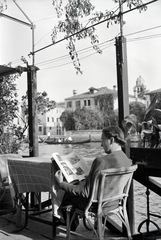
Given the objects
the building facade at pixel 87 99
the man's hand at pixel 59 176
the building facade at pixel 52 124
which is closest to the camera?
the man's hand at pixel 59 176

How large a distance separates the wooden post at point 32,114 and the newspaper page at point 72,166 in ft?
5.72

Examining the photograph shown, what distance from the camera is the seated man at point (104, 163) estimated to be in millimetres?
2361

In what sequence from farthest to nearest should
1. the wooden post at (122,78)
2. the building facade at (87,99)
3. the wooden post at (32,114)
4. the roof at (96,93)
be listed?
the roof at (96,93) < the building facade at (87,99) < the wooden post at (32,114) < the wooden post at (122,78)

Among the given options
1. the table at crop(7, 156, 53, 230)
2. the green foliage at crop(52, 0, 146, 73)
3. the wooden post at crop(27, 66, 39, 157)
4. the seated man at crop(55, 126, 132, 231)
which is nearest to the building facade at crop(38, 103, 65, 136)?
the wooden post at crop(27, 66, 39, 157)

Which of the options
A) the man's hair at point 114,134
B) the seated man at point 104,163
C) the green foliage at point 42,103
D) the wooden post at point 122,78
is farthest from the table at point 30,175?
the green foliage at point 42,103

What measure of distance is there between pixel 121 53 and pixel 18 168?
5.22 ft

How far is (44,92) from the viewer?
5555 millimetres

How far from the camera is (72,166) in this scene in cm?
277

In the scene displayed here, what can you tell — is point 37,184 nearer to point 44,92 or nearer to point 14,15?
point 44,92

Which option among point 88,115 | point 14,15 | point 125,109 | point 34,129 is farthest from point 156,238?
point 88,115

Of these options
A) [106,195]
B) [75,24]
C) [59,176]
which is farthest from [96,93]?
[106,195]

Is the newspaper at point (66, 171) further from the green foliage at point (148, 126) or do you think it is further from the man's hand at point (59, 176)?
the green foliage at point (148, 126)

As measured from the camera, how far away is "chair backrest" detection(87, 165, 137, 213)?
2.29m

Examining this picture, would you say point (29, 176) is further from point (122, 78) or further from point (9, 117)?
point (9, 117)
